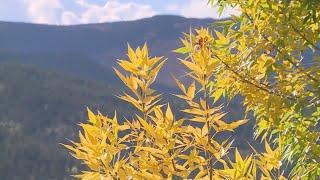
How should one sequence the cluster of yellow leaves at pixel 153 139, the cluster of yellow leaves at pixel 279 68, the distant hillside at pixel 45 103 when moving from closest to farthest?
the cluster of yellow leaves at pixel 153 139 → the cluster of yellow leaves at pixel 279 68 → the distant hillside at pixel 45 103

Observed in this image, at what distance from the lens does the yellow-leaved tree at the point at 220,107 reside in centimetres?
247

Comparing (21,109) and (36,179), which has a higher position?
(21,109)

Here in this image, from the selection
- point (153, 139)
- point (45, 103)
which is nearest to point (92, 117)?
point (153, 139)

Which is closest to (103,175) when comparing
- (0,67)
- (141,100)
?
(141,100)

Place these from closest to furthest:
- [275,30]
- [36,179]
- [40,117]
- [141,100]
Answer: [141,100]
[275,30]
[36,179]
[40,117]

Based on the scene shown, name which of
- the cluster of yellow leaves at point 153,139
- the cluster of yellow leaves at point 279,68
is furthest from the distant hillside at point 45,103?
the cluster of yellow leaves at point 153,139

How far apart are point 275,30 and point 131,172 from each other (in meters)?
1.12

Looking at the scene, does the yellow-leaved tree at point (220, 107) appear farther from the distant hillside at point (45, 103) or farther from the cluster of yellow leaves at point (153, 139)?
the distant hillside at point (45, 103)

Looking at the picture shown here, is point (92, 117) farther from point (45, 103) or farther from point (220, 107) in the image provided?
point (45, 103)

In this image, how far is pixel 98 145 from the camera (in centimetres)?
243

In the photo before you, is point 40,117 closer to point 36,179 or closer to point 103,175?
point 36,179

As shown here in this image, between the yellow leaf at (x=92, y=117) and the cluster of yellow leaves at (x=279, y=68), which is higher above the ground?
the cluster of yellow leaves at (x=279, y=68)

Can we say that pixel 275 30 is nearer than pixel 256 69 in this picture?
Yes

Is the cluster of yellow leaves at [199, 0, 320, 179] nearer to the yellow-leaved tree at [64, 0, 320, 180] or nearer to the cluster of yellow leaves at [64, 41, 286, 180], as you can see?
the yellow-leaved tree at [64, 0, 320, 180]
